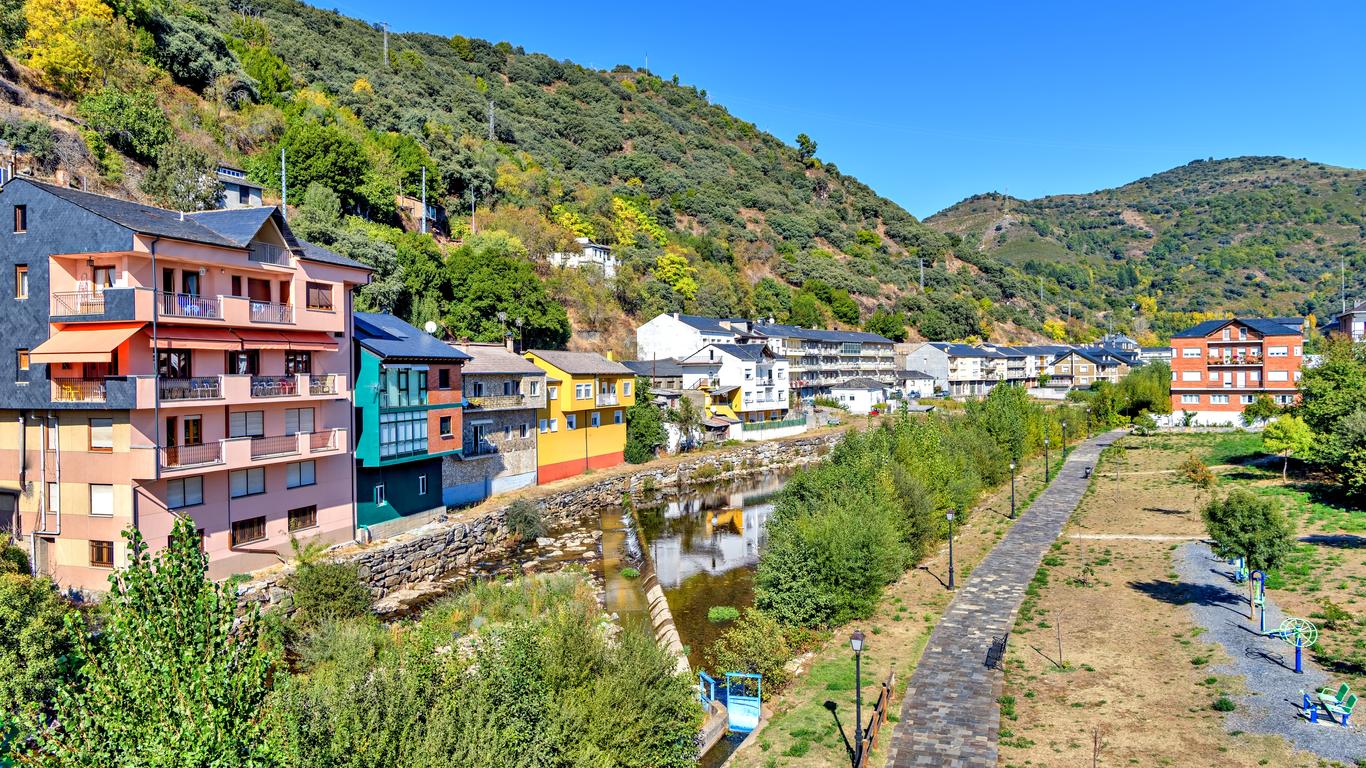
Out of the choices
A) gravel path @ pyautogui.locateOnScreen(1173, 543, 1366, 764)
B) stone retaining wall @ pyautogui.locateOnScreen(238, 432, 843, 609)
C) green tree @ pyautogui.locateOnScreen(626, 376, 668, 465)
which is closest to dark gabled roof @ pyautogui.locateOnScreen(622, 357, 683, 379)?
green tree @ pyautogui.locateOnScreen(626, 376, 668, 465)

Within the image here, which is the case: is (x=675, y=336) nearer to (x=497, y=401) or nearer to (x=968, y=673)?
(x=497, y=401)

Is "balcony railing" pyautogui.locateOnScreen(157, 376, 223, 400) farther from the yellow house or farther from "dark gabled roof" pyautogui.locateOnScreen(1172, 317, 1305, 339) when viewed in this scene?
"dark gabled roof" pyautogui.locateOnScreen(1172, 317, 1305, 339)

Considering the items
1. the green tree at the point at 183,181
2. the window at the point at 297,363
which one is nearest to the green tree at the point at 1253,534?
the window at the point at 297,363

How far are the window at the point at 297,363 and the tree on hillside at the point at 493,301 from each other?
84.9 ft

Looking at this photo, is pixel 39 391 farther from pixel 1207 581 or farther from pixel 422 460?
pixel 1207 581

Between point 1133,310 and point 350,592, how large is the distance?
19264 cm

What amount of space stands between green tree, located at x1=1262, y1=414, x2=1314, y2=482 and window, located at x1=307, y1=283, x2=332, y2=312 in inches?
1972

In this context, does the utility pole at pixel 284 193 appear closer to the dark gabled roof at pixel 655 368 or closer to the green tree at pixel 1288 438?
the dark gabled roof at pixel 655 368

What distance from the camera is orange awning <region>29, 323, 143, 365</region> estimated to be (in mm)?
23391

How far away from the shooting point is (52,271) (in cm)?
2502

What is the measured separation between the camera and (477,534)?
3712 centimetres

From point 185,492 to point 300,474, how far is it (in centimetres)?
474

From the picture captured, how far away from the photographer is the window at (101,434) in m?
24.6

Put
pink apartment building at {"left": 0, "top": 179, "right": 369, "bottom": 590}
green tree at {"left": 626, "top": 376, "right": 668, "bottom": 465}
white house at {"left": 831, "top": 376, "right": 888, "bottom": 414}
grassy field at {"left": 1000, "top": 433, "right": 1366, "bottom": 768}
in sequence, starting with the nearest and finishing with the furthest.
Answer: grassy field at {"left": 1000, "top": 433, "right": 1366, "bottom": 768}
pink apartment building at {"left": 0, "top": 179, "right": 369, "bottom": 590}
green tree at {"left": 626, "top": 376, "right": 668, "bottom": 465}
white house at {"left": 831, "top": 376, "right": 888, "bottom": 414}
